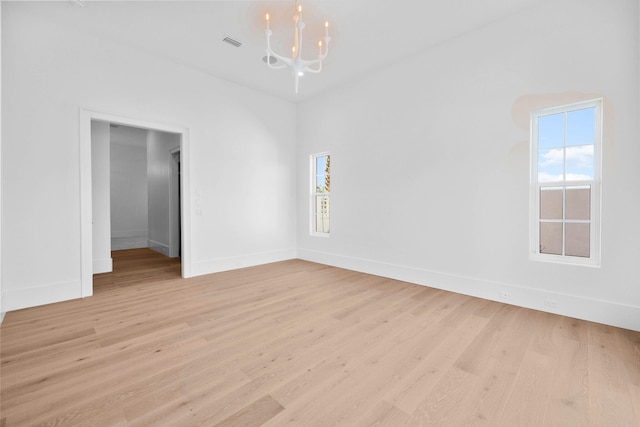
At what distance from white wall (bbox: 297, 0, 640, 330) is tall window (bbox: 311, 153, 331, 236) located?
40 cm

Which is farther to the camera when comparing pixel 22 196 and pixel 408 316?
pixel 22 196

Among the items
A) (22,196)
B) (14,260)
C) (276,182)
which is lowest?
(14,260)

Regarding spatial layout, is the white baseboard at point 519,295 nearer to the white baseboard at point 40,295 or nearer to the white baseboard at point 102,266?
the white baseboard at point 40,295

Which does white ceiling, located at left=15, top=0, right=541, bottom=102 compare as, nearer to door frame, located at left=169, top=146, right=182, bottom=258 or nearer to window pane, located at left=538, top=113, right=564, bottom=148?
window pane, located at left=538, top=113, right=564, bottom=148

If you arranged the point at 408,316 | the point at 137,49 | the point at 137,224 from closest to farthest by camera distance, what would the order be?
the point at 408,316 → the point at 137,49 → the point at 137,224

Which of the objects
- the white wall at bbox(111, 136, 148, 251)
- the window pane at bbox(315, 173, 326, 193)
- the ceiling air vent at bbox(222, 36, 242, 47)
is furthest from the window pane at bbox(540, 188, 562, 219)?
the white wall at bbox(111, 136, 148, 251)

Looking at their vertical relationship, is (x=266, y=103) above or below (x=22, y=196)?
above

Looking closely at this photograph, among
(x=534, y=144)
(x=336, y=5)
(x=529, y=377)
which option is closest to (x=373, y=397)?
(x=529, y=377)

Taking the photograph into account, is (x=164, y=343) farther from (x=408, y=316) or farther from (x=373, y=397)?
(x=408, y=316)

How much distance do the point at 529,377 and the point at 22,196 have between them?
506 cm

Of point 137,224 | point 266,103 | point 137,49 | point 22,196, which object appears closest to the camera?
point 22,196

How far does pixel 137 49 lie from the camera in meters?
3.78

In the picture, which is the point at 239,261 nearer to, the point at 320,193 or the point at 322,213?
the point at 322,213

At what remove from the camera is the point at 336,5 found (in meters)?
2.91
